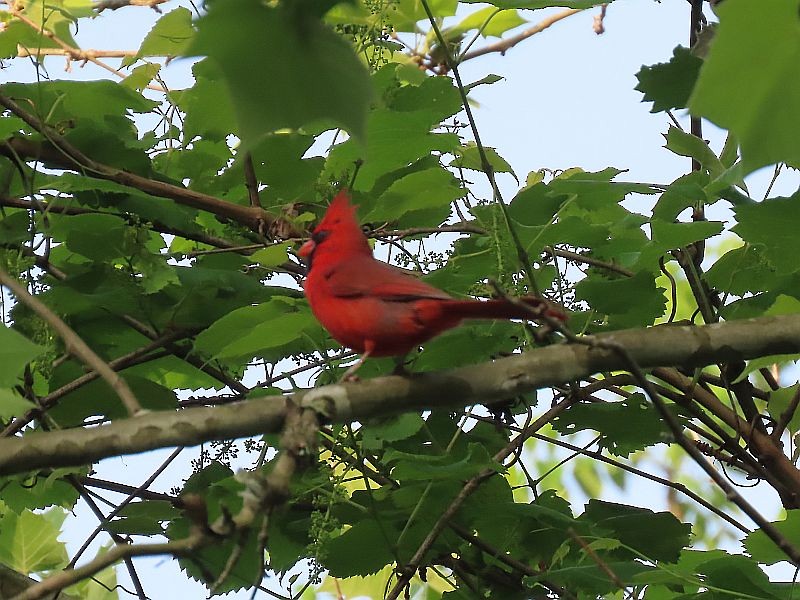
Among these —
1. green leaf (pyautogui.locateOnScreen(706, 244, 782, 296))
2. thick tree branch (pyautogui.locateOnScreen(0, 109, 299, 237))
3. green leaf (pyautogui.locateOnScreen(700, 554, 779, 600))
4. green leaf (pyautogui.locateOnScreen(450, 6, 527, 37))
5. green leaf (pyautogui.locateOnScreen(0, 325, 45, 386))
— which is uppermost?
green leaf (pyautogui.locateOnScreen(450, 6, 527, 37))

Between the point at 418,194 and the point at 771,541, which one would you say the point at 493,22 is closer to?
the point at 418,194

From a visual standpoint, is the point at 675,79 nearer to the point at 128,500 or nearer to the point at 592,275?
the point at 592,275

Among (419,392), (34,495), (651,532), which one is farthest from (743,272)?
(34,495)

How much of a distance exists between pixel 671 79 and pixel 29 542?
1815 millimetres

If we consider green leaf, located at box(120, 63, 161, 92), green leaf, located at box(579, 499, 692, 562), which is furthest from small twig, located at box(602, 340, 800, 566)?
green leaf, located at box(120, 63, 161, 92)

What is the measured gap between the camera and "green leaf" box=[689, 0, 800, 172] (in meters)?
0.59

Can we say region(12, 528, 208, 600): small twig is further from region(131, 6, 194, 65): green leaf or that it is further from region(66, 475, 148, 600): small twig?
region(131, 6, 194, 65): green leaf

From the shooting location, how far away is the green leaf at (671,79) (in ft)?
5.99

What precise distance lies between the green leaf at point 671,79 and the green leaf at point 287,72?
51.4 inches

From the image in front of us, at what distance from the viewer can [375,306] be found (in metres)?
1.66

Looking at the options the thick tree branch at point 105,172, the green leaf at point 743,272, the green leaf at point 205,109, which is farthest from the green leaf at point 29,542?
the green leaf at point 743,272

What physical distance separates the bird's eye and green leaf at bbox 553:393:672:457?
1.90 feet

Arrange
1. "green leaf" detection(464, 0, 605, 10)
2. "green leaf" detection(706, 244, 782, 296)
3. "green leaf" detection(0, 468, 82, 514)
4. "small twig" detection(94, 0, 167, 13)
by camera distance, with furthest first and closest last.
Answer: "small twig" detection(94, 0, 167, 13) → "green leaf" detection(0, 468, 82, 514) → "green leaf" detection(706, 244, 782, 296) → "green leaf" detection(464, 0, 605, 10)

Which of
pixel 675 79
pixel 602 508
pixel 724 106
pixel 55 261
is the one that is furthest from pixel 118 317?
pixel 724 106
